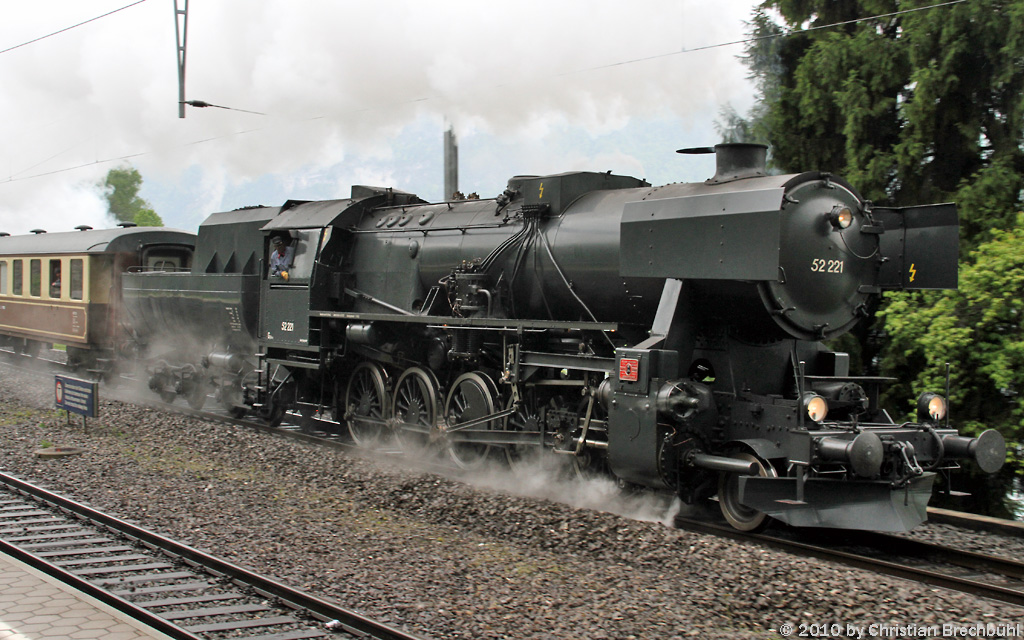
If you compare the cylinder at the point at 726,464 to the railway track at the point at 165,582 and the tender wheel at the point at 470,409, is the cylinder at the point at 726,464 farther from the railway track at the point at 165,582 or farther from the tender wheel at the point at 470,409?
the railway track at the point at 165,582

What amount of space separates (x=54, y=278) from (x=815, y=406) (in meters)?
17.7

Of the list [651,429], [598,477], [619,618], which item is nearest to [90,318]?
[598,477]

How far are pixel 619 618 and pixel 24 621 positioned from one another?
3.37 meters

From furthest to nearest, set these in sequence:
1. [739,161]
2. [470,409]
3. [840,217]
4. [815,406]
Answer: [470,409] < [739,161] < [840,217] < [815,406]

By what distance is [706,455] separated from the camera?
7031 mm

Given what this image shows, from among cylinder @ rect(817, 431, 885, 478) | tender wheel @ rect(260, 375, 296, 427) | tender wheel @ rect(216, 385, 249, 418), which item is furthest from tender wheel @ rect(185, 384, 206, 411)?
cylinder @ rect(817, 431, 885, 478)

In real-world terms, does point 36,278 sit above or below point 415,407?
above

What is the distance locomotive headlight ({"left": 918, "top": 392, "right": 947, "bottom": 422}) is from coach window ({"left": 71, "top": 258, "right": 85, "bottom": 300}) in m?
16.2

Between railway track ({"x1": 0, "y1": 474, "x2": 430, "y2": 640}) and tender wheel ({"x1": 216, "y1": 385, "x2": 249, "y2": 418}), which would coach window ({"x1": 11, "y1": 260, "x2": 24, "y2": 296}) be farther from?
railway track ({"x1": 0, "y1": 474, "x2": 430, "y2": 640})

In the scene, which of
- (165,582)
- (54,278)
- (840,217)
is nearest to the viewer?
(165,582)

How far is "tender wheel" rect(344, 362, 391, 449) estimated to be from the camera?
36.6 feet

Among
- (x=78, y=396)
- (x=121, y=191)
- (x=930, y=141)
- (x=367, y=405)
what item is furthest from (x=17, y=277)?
(x=121, y=191)

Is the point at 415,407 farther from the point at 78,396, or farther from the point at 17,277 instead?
the point at 17,277

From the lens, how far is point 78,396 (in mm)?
11539
